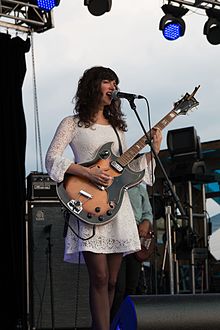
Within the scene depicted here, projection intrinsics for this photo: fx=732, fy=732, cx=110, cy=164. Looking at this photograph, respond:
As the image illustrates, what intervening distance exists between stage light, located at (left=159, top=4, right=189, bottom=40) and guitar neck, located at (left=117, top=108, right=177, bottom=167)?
10.3 feet

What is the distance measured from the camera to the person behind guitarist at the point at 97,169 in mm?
3936

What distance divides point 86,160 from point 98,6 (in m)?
2.69

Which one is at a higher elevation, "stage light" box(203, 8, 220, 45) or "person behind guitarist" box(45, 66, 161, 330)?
"stage light" box(203, 8, 220, 45)

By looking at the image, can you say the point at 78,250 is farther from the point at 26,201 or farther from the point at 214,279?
the point at 214,279

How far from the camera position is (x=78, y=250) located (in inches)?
157

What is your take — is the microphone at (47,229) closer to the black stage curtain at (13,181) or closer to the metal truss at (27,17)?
the black stage curtain at (13,181)

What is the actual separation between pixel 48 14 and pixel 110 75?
7.91ft

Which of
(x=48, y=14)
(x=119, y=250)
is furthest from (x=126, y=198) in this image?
(x=48, y=14)

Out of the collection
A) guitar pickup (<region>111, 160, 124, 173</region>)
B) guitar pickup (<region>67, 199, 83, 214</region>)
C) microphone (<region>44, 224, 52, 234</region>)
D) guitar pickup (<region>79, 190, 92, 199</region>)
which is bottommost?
microphone (<region>44, 224, 52, 234</region>)

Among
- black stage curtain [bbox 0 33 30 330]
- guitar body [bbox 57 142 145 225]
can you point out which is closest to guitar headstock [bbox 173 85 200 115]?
guitar body [bbox 57 142 145 225]

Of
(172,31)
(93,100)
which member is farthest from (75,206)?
(172,31)

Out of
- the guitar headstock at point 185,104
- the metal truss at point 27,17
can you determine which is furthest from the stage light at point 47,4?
the guitar headstock at point 185,104

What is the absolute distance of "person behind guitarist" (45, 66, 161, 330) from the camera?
12.9 feet

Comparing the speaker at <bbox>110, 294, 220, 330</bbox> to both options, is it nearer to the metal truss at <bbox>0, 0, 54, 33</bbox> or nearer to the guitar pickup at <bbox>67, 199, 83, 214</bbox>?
the guitar pickup at <bbox>67, 199, 83, 214</bbox>
